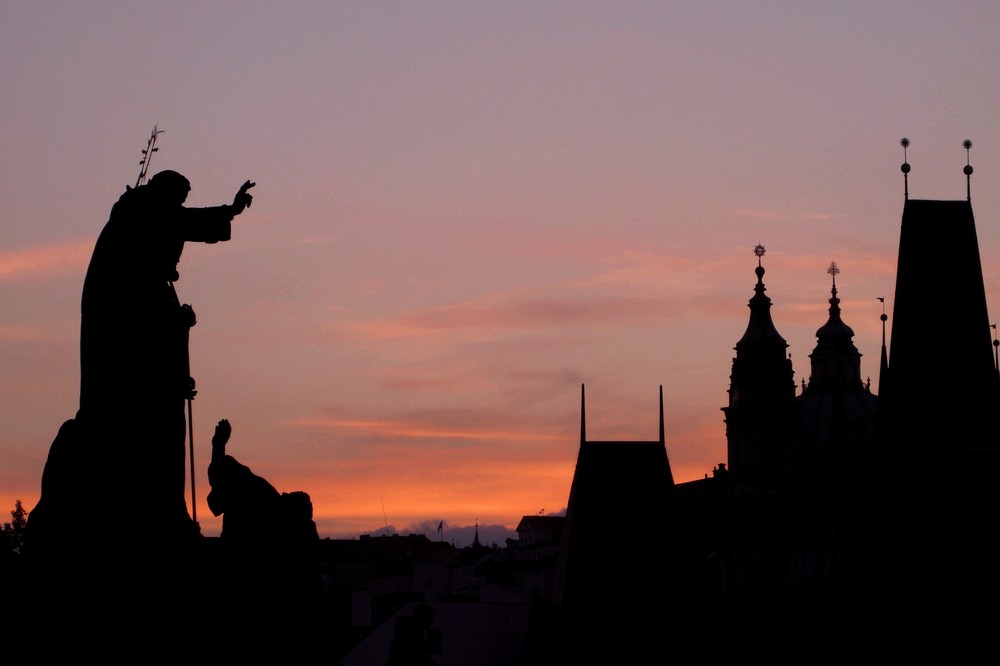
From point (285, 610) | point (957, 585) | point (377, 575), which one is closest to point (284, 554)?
point (285, 610)

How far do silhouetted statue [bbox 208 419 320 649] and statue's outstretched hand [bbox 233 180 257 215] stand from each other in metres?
0.98

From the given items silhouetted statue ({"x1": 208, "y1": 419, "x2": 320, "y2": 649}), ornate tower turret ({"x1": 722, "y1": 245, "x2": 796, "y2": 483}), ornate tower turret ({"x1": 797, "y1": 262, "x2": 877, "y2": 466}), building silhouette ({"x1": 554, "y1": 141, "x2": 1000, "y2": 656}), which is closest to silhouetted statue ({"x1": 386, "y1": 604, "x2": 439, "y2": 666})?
silhouetted statue ({"x1": 208, "y1": 419, "x2": 320, "y2": 649})

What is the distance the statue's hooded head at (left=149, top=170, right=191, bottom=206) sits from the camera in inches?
385

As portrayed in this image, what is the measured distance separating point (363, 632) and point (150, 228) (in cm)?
7088

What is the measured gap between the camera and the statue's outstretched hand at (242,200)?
390 inches

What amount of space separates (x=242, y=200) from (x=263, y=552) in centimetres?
157

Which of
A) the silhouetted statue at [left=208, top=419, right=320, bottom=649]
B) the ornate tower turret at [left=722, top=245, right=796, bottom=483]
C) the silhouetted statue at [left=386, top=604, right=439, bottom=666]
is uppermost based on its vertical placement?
the ornate tower turret at [left=722, top=245, right=796, bottom=483]

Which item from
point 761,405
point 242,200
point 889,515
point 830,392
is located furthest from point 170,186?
point 830,392

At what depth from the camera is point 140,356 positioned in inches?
381

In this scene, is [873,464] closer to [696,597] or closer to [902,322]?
[696,597]

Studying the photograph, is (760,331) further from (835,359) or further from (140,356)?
(140,356)

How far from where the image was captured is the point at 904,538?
53.8 metres

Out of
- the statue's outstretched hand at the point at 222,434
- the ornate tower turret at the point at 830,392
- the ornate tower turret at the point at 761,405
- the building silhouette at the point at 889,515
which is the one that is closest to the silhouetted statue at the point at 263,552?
the statue's outstretched hand at the point at 222,434

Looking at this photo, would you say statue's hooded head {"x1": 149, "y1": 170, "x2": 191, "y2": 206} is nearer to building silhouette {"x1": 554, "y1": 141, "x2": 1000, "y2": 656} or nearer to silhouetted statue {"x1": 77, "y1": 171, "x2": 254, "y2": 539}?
silhouetted statue {"x1": 77, "y1": 171, "x2": 254, "y2": 539}
